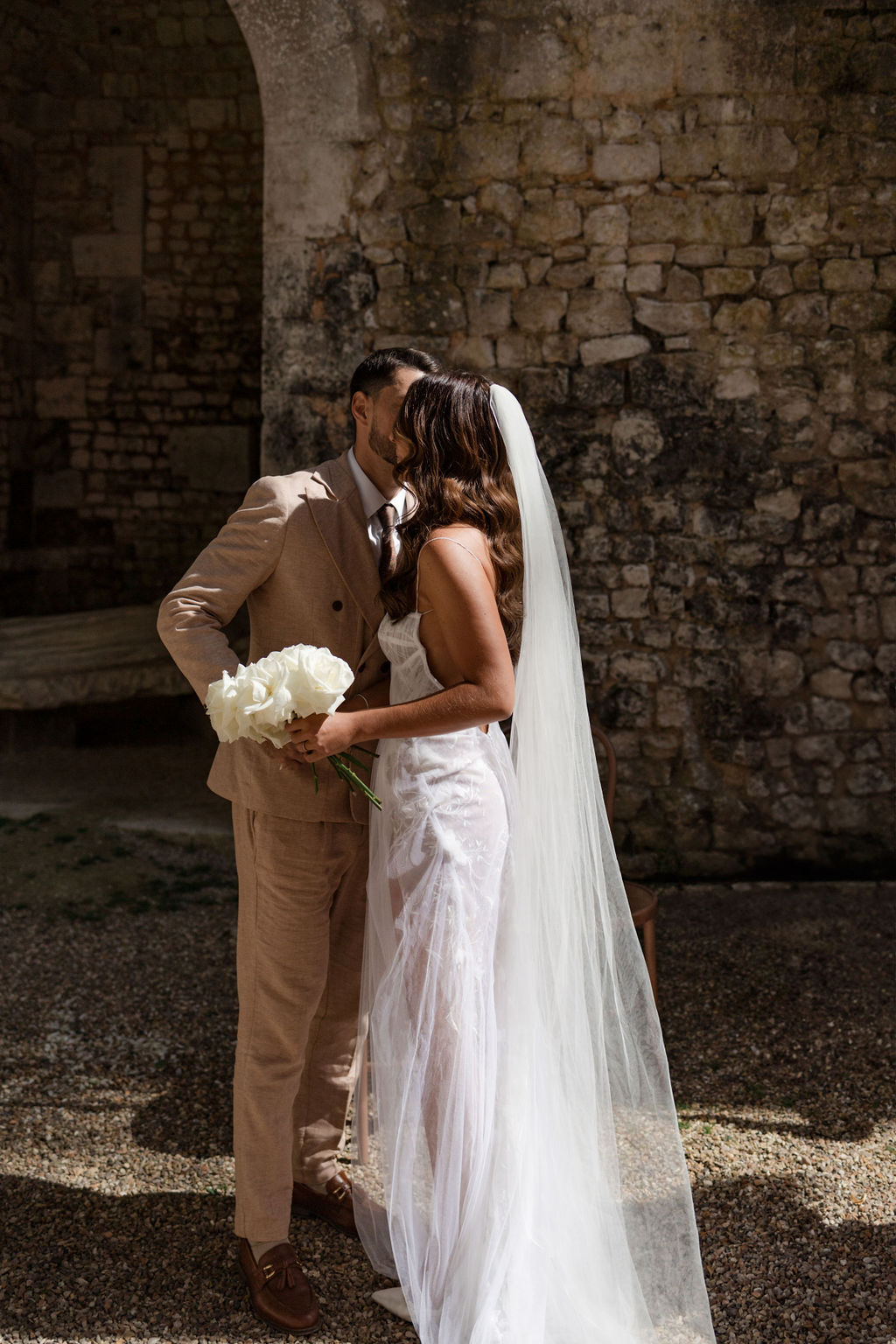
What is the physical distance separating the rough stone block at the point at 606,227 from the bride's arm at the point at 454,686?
3.03m

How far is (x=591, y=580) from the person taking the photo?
4715 millimetres

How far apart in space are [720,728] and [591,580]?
851mm

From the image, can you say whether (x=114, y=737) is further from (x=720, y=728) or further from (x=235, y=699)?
(x=235, y=699)

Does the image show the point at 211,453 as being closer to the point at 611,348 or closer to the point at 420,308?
the point at 420,308

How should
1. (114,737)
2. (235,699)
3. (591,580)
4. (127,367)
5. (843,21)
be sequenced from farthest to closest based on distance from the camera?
1. (127,367)
2. (114,737)
3. (591,580)
4. (843,21)
5. (235,699)

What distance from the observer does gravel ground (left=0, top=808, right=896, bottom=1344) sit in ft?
7.07

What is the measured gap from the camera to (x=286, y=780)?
2197 millimetres

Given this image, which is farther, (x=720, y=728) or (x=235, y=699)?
(x=720, y=728)

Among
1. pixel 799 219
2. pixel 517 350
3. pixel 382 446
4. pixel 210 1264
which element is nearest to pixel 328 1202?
pixel 210 1264

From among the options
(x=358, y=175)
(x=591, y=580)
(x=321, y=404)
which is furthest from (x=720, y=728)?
(x=358, y=175)

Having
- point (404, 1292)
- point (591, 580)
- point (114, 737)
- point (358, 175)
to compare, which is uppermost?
point (358, 175)

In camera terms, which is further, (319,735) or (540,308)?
(540,308)

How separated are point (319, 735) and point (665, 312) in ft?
10.7

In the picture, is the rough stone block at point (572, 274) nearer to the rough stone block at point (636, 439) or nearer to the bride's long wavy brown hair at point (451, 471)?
the rough stone block at point (636, 439)
